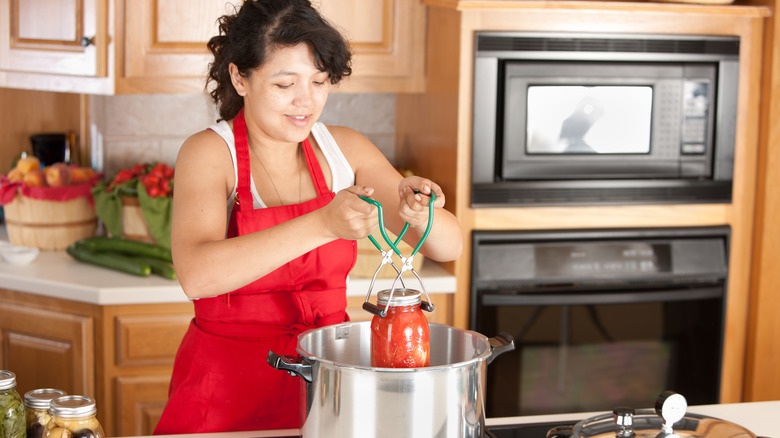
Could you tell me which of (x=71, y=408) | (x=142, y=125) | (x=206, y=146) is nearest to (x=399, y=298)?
(x=71, y=408)

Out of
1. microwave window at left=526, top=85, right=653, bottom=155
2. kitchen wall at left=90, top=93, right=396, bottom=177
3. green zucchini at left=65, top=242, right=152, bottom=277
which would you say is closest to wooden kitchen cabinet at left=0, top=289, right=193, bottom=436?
green zucchini at left=65, top=242, right=152, bottom=277

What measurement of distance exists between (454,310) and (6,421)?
1.52m

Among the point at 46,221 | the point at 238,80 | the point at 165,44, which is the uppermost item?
the point at 165,44

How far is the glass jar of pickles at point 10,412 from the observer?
102 centimetres

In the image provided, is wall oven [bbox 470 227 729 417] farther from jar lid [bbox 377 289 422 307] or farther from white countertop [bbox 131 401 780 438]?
Answer: jar lid [bbox 377 289 422 307]

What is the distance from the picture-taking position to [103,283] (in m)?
2.30

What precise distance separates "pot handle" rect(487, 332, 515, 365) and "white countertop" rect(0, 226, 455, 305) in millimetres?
1141

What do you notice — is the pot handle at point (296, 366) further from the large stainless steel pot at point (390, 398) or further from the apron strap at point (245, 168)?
the apron strap at point (245, 168)

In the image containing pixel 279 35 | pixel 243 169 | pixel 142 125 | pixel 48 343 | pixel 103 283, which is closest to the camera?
pixel 279 35

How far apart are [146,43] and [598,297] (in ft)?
4.72

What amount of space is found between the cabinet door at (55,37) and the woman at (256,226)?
37.0 inches

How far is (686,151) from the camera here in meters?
2.45

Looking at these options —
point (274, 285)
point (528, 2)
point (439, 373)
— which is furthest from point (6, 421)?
point (528, 2)

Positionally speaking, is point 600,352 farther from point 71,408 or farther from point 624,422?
point 71,408
